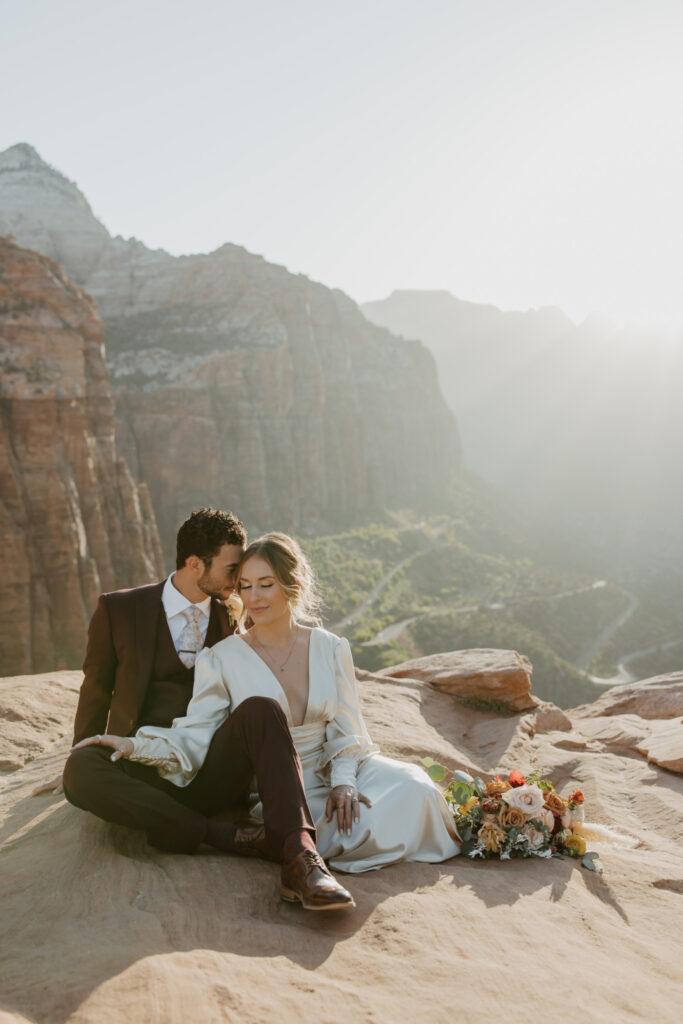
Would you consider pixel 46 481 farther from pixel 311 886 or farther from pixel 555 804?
pixel 311 886

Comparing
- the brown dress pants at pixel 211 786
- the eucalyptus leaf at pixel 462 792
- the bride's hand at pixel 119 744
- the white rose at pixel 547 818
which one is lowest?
the white rose at pixel 547 818

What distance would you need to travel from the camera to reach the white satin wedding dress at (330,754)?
151 inches

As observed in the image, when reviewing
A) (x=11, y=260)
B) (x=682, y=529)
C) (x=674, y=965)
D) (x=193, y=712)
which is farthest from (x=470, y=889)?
(x=682, y=529)

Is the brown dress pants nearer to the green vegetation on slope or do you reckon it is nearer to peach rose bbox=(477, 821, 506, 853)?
peach rose bbox=(477, 821, 506, 853)

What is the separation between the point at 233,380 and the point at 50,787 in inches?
1903

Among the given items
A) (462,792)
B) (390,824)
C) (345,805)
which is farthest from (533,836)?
(345,805)

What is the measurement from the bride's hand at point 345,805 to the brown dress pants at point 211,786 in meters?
0.32

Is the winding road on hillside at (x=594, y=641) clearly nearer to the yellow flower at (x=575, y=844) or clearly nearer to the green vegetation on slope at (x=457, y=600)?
the green vegetation on slope at (x=457, y=600)

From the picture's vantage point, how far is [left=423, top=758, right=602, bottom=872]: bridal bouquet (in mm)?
4297

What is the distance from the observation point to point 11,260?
2366 centimetres

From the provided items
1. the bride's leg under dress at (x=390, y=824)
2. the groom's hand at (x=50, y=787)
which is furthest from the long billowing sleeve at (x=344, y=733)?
the groom's hand at (x=50, y=787)

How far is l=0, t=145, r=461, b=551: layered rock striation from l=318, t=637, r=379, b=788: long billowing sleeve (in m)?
41.5

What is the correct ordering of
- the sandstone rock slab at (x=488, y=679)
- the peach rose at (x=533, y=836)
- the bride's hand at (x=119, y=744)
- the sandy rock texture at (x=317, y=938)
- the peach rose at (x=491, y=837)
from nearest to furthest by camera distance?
the sandy rock texture at (x=317, y=938) < the bride's hand at (x=119, y=744) < the peach rose at (x=491, y=837) < the peach rose at (x=533, y=836) < the sandstone rock slab at (x=488, y=679)

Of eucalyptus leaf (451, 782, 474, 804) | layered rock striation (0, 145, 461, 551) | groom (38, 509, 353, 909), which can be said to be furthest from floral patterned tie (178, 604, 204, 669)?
layered rock striation (0, 145, 461, 551)
